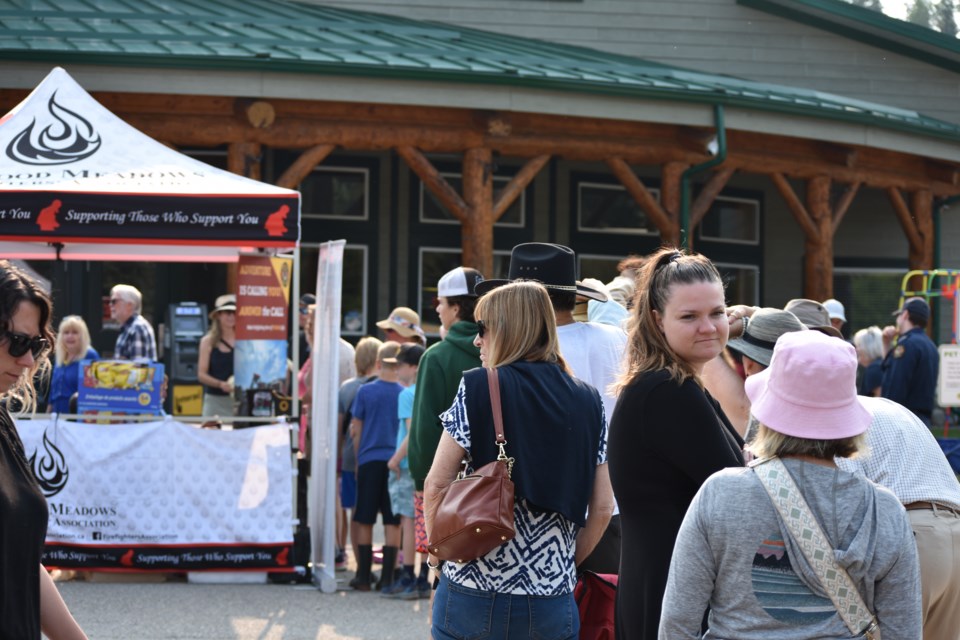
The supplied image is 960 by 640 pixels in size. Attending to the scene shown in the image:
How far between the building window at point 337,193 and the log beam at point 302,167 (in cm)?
250

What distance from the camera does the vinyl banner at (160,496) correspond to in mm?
8656

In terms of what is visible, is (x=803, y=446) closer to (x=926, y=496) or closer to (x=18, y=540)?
(x=926, y=496)

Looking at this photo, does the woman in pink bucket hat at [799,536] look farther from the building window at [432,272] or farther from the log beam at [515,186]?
the building window at [432,272]

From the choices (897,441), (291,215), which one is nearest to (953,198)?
(291,215)

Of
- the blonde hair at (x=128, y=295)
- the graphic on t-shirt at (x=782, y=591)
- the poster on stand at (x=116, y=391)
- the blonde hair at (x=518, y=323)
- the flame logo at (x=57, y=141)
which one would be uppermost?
the flame logo at (x=57, y=141)

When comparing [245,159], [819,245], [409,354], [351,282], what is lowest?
[409,354]

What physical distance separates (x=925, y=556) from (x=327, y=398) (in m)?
5.48

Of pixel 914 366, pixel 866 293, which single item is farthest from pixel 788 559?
pixel 866 293

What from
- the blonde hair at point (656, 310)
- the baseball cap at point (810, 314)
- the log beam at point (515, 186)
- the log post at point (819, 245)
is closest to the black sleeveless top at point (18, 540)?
the blonde hair at point (656, 310)

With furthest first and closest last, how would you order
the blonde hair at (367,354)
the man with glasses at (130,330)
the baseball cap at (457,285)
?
the man with glasses at (130,330) < the blonde hair at (367,354) < the baseball cap at (457,285)

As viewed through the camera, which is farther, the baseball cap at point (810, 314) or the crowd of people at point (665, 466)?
the baseball cap at point (810, 314)

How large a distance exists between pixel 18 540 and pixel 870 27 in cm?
1663

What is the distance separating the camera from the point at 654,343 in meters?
3.56

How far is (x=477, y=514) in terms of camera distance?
141 inches
